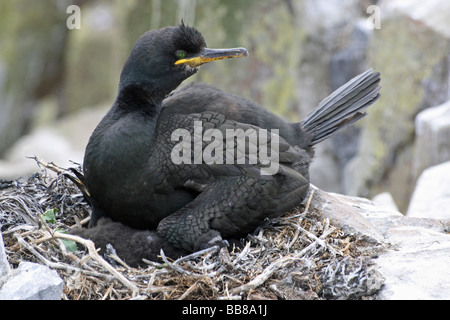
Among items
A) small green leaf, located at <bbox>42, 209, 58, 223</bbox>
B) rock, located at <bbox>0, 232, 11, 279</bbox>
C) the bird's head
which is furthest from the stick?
the bird's head

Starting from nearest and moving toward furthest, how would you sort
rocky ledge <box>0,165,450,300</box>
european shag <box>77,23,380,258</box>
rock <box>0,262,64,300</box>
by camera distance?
rock <box>0,262,64,300</box>
rocky ledge <box>0,165,450,300</box>
european shag <box>77,23,380,258</box>

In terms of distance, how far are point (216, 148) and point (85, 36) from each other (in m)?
12.3

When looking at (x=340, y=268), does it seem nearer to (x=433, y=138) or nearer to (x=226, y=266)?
(x=226, y=266)

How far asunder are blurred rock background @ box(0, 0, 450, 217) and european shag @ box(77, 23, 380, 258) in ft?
7.29

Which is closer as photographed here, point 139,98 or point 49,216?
point 139,98

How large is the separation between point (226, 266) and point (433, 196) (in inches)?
112

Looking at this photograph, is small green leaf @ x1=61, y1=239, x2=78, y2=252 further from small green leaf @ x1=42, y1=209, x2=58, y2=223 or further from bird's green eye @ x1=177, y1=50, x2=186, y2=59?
bird's green eye @ x1=177, y1=50, x2=186, y2=59

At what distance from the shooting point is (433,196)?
6328mm

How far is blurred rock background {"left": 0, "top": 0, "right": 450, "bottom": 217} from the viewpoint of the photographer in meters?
8.77

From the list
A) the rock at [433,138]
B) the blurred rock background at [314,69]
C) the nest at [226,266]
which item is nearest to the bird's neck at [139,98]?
the nest at [226,266]

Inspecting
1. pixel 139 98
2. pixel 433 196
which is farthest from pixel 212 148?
pixel 433 196

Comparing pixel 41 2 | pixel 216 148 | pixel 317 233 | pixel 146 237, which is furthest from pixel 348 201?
pixel 41 2

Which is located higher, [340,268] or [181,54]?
[181,54]

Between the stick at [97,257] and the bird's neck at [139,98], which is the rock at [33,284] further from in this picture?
the bird's neck at [139,98]
